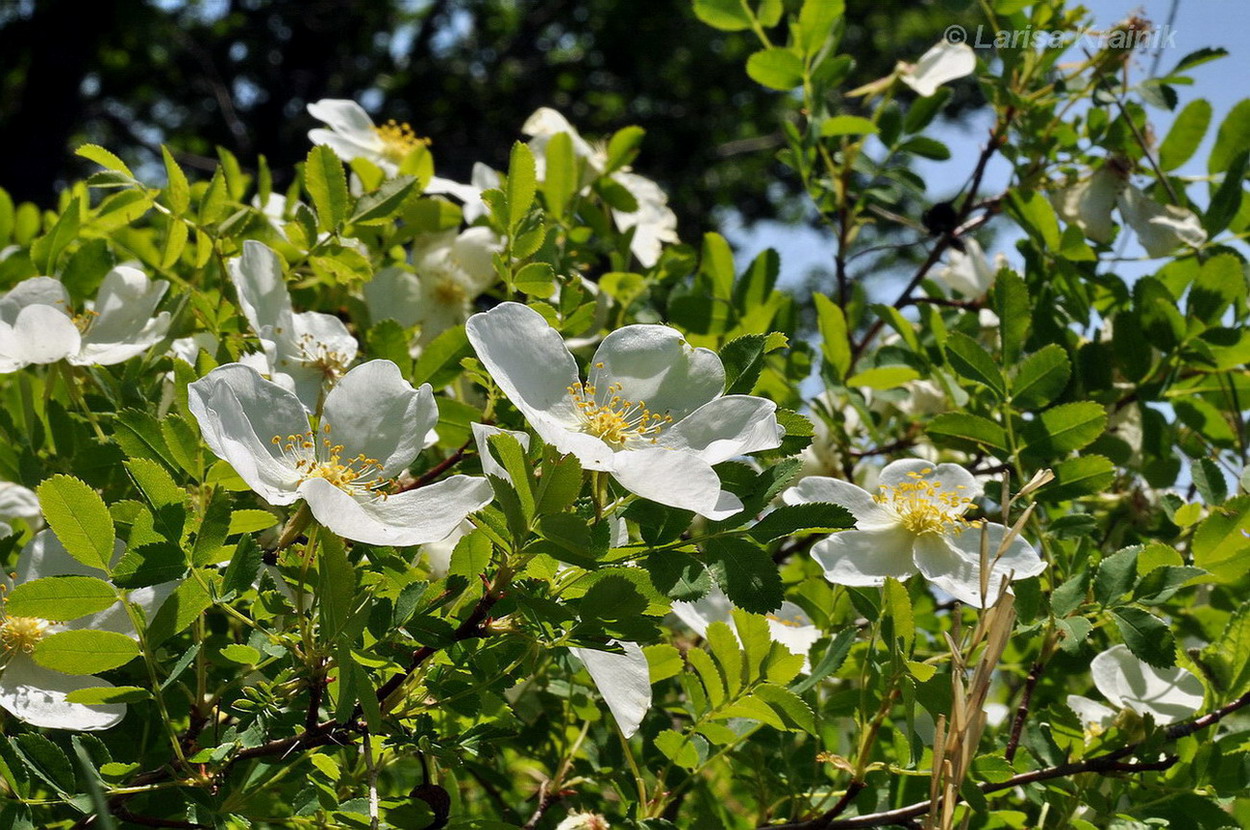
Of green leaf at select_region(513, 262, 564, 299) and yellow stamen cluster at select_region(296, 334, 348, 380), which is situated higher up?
green leaf at select_region(513, 262, 564, 299)

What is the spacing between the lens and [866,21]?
30.1ft

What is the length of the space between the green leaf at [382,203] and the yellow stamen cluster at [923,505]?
526 mm

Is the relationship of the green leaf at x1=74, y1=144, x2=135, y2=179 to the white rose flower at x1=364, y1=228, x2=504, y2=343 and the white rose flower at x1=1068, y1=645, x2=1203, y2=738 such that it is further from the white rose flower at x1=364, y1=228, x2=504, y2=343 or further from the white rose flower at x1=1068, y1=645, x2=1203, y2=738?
the white rose flower at x1=1068, y1=645, x2=1203, y2=738

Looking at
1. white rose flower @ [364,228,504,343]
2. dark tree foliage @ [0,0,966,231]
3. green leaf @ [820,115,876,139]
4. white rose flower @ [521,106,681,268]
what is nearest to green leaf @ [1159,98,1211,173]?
green leaf @ [820,115,876,139]

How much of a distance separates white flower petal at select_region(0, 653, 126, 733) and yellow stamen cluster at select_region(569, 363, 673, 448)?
0.38 meters

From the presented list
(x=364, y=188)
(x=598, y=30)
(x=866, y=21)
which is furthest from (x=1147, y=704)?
(x=866, y=21)

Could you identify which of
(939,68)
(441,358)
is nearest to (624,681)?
(441,358)

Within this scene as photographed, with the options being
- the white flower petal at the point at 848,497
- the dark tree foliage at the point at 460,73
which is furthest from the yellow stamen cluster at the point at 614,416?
the dark tree foliage at the point at 460,73

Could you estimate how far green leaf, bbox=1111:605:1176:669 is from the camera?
36.6 inches

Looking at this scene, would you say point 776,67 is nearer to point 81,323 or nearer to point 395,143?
point 395,143

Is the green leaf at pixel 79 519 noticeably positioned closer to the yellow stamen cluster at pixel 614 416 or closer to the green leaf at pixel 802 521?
the yellow stamen cluster at pixel 614 416

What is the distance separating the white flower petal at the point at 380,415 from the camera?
2.74 ft

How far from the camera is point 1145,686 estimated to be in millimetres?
1033

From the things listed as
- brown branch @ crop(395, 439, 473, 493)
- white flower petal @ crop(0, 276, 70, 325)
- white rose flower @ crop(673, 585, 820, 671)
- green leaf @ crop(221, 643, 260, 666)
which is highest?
white flower petal @ crop(0, 276, 70, 325)
